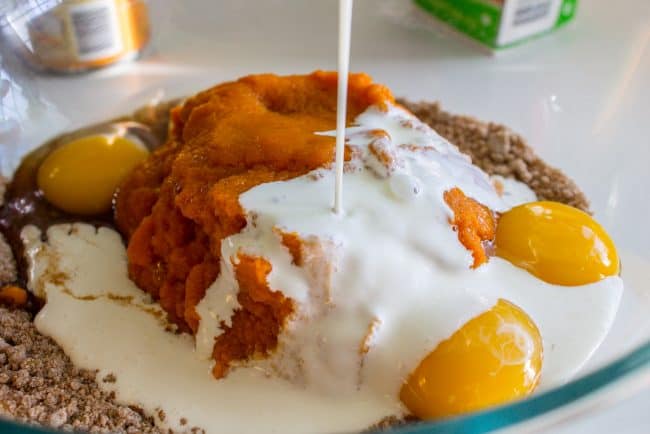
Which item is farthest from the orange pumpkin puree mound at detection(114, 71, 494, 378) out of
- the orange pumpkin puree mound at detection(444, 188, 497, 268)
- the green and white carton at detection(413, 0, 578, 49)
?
the green and white carton at detection(413, 0, 578, 49)

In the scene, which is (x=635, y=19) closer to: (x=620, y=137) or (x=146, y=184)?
(x=620, y=137)

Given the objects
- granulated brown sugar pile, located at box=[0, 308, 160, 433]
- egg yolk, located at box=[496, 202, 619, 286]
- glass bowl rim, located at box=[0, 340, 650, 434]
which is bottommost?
granulated brown sugar pile, located at box=[0, 308, 160, 433]

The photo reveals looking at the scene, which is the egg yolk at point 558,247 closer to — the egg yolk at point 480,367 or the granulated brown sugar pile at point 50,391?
the egg yolk at point 480,367

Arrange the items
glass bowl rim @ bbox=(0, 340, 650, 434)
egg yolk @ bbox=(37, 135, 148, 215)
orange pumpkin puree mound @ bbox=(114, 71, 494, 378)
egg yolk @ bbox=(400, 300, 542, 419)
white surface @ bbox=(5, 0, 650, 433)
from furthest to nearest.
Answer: white surface @ bbox=(5, 0, 650, 433) → egg yolk @ bbox=(37, 135, 148, 215) → orange pumpkin puree mound @ bbox=(114, 71, 494, 378) → egg yolk @ bbox=(400, 300, 542, 419) → glass bowl rim @ bbox=(0, 340, 650, 434)

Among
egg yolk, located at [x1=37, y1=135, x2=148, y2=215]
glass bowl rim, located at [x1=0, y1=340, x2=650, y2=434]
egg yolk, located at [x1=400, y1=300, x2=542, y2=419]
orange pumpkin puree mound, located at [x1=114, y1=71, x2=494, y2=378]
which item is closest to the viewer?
glass bowl rim, located at [x1=0, y1=340, x2=650, y2=434]

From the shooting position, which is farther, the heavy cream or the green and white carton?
the green and white carton

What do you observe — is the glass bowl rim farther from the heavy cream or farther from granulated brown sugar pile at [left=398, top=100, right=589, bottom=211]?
granulated brown sugar pile at [left=398, top=100, right=589, bottom=211]
